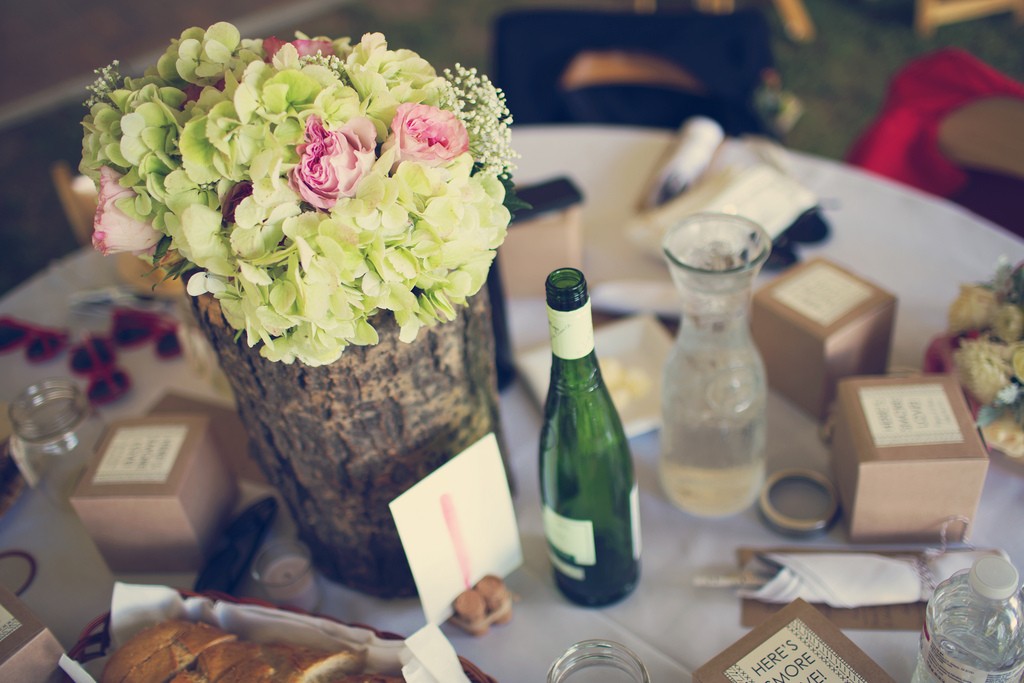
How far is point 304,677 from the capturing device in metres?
0.81

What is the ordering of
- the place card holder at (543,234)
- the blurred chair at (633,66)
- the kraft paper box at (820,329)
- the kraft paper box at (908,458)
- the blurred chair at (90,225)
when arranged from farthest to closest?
the blurred chair at (633,66) < the blurred chair at (90,225) < the place card holder at (543,234) < the kraft paper box at (820,329) < the kraft paper box at (908,458)

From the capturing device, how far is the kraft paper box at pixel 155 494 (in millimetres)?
986

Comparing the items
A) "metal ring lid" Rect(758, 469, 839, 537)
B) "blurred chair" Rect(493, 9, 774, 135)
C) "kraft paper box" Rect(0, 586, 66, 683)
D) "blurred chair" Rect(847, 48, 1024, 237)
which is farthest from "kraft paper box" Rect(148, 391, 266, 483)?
"blurred chair" Rect(847, 48, 1024, 237)

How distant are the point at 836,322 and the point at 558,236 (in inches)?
16.6

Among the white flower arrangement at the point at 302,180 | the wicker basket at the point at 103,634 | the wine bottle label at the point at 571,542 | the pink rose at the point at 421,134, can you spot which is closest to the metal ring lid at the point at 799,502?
the wine bottle label at the point at 571,542

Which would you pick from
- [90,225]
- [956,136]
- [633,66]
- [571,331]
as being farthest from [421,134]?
[633,66]

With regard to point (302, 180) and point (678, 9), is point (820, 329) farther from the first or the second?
point (678, 9)

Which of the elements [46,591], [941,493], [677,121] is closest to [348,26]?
[677,121]

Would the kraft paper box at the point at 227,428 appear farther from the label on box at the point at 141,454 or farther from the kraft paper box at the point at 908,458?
the kraft paper box at the point at 908,458

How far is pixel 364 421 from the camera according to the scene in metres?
0.87

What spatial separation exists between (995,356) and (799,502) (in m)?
0.27

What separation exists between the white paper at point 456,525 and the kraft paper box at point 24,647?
1.14 feet

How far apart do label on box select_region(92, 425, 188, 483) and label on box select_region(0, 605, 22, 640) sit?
7.2 inches

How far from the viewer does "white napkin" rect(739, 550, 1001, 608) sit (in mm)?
915
